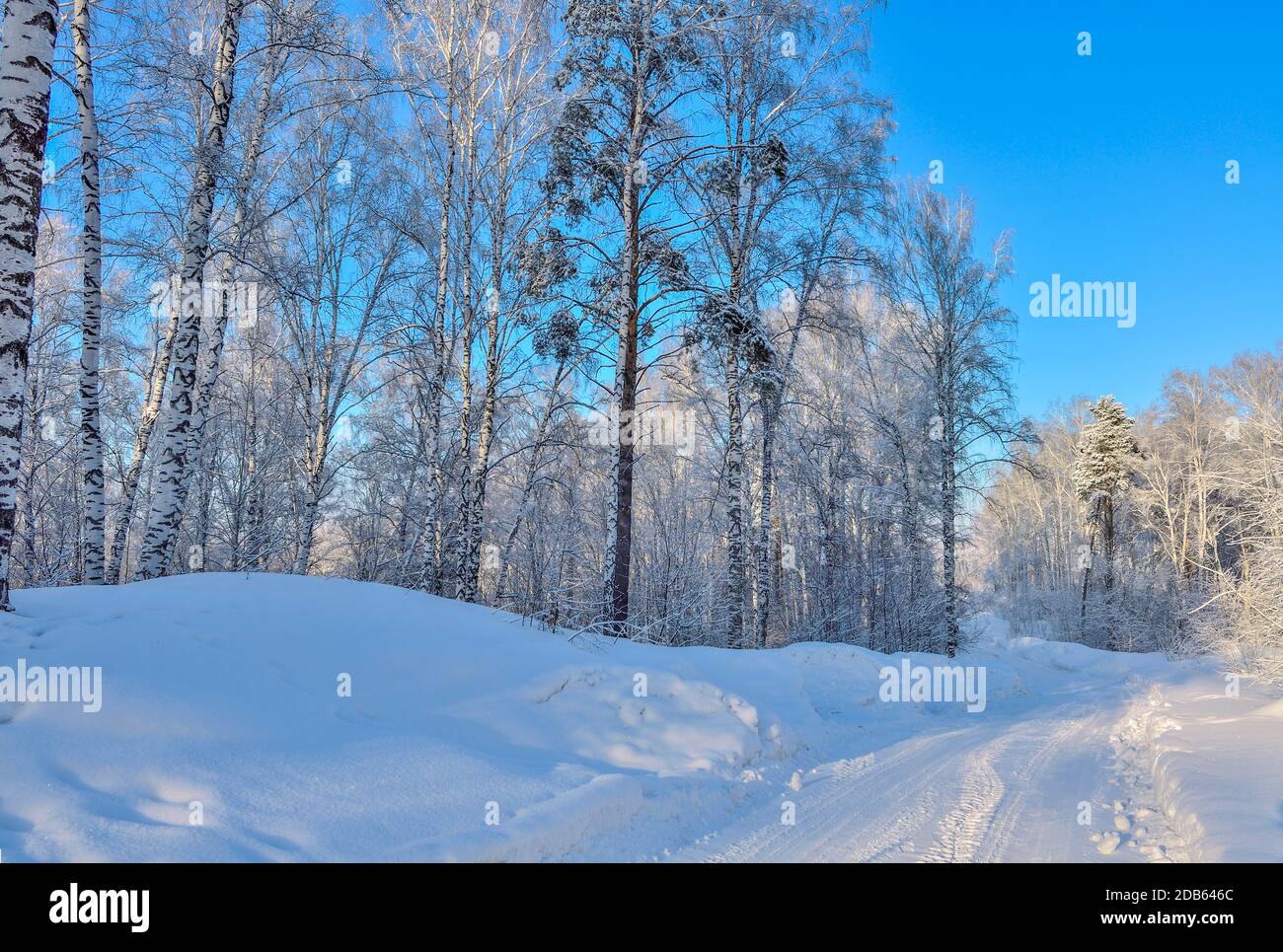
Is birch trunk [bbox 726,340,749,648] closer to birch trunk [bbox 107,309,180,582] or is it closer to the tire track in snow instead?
the tire track in snow

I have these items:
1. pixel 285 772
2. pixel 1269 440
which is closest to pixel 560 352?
pixel 285 772

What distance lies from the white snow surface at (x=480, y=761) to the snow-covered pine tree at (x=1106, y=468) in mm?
27885

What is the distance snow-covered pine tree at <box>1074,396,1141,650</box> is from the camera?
99.5 feet

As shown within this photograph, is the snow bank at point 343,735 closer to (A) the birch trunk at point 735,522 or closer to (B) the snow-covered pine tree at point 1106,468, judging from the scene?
(A) the birch trunk at point 735,522

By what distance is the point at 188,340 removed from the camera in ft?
26.6

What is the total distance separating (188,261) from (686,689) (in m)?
8.55

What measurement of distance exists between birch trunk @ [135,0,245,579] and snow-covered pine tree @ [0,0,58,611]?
12.0 feet

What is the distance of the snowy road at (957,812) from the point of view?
150 inches

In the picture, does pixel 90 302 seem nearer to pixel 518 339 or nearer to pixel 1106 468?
pixel 518 339

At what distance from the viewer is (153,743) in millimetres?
3461

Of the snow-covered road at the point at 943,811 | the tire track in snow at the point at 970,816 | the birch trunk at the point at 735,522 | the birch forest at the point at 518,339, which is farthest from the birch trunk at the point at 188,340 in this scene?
the tire track in snow at the point at 970,816

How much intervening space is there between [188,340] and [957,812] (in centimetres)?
1015

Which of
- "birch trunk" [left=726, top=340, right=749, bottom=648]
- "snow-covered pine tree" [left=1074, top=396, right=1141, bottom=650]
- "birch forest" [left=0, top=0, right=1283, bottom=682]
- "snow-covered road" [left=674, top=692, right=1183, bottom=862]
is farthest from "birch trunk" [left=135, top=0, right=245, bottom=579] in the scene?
"snow-covered pine tree" [left=1074, top=396, right=1141, bottom=650]
